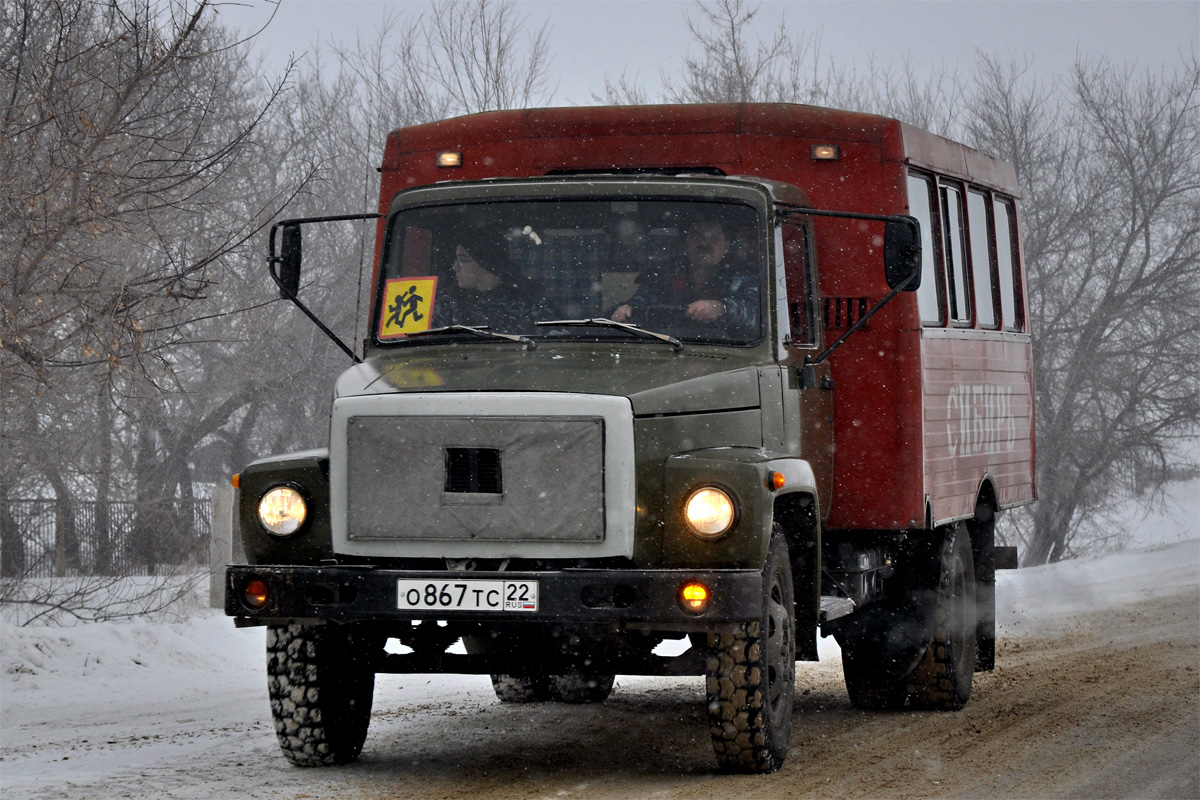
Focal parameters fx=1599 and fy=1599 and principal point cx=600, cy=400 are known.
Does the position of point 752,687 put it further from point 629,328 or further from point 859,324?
point 859,324

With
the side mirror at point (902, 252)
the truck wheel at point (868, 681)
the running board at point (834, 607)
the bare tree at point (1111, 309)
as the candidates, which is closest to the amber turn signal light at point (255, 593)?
the running board at point (834, 607)

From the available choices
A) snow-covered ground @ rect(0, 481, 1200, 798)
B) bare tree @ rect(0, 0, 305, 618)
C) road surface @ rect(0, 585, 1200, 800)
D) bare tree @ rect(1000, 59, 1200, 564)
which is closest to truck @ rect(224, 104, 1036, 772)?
road surface @ rect(0, 585, 1200, 800)

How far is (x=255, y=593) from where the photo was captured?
652 cm

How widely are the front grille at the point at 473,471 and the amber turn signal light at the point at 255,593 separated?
885mm

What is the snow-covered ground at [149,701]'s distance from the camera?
23.0ft

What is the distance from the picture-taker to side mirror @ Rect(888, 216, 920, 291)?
7.10 metres

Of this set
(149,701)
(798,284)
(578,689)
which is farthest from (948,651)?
(149,701)

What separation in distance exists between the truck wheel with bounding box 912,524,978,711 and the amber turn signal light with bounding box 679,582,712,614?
3417 mm

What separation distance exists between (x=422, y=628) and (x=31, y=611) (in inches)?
346

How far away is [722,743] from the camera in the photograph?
6.54m

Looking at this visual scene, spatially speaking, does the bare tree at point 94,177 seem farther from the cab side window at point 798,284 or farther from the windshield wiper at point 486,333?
the cab side window at point 798,284

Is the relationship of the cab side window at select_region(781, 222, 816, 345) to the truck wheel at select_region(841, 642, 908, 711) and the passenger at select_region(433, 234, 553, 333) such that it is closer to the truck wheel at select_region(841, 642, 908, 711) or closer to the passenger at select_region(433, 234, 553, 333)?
the passenger at select_region(433, 234, 553, 333)

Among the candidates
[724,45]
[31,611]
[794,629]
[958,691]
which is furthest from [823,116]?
[724,45]

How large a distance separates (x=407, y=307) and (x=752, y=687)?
8.00 ft
